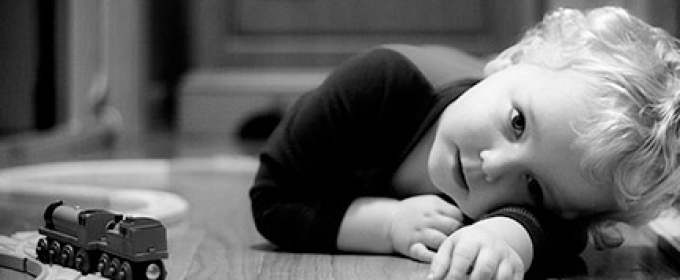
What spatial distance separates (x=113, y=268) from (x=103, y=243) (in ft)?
0.09

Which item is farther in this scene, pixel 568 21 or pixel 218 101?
pixel 218 101

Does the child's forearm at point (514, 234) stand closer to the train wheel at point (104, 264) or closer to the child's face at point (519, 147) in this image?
the child's face at point (519, 147)

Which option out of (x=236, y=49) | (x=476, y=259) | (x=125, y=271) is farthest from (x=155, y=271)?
(x=236, y=49)

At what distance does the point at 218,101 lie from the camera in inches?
96.8

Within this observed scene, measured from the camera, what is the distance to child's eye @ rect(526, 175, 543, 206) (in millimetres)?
852

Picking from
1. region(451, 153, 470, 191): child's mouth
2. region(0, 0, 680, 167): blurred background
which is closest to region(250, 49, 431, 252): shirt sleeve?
region(451, 153, 470, 191): child's mouth

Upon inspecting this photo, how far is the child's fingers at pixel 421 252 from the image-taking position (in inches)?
35.7

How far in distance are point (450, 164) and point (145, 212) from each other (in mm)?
456

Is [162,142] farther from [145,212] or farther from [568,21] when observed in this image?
[568,21]

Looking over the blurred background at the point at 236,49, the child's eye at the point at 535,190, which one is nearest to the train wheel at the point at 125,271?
the child's eye at the point at 535,190

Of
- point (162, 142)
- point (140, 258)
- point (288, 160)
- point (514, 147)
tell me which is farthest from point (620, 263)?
point (162, 142)

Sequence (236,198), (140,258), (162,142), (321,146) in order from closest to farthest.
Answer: (140,258), (321,146), (236,198), (162,142)

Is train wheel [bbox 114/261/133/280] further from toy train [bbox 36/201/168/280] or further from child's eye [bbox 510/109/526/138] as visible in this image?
child's eye [bbox 510/109/526/138]

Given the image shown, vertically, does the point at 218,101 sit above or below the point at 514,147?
below
